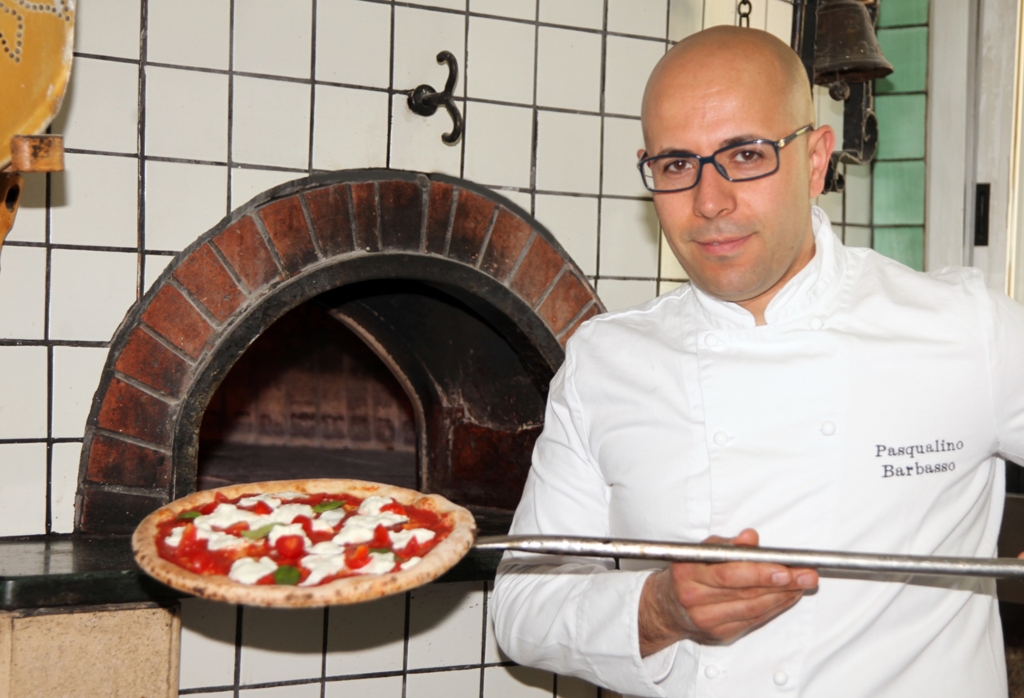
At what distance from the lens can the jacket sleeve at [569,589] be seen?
A: 1506 millimetres

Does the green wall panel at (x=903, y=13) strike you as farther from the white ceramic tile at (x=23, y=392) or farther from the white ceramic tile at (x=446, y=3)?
the white ceramic tile at (x=23, y=392)

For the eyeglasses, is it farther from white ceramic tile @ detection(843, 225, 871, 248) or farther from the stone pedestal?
white ceramic tile @ detection(843, 225, 871, 248)

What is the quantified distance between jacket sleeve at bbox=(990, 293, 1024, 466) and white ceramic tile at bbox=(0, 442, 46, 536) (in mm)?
1851

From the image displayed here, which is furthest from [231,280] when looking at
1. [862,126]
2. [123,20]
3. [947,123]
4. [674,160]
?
[947,123]

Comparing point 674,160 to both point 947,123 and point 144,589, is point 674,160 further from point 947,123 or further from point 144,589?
point 947,123

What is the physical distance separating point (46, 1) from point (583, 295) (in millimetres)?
1387

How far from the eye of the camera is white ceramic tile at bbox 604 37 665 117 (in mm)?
2555

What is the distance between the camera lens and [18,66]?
64.2 inches

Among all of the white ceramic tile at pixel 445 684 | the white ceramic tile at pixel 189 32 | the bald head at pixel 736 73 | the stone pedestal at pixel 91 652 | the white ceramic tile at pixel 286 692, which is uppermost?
the white ceramic tile at pixel 189 32

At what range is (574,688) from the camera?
2.57 meters

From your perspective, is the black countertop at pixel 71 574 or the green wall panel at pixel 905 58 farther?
the green wall panel at pixel 905 58

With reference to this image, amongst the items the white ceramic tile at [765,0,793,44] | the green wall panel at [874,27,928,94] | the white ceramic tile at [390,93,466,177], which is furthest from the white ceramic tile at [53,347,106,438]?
the green wall panel at [874,27,928,94]

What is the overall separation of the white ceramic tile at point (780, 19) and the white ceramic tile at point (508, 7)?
78 centimetres

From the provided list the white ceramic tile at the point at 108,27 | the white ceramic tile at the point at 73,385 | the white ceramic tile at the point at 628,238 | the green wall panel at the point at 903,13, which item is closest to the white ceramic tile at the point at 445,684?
the white ceramic tile at the point at 73,385
